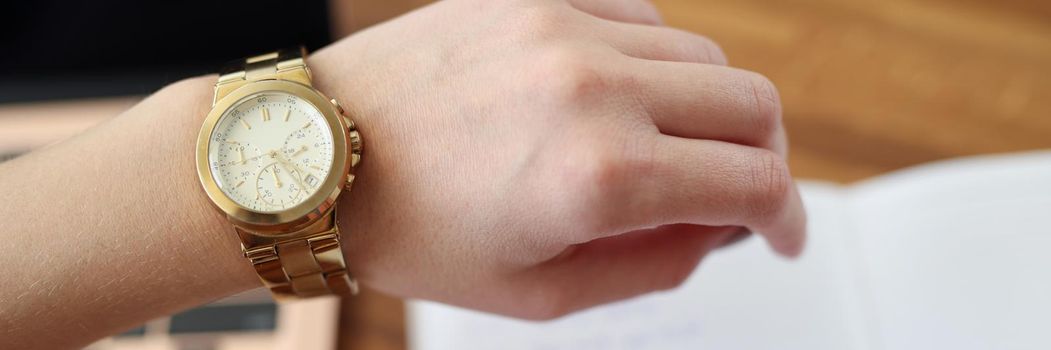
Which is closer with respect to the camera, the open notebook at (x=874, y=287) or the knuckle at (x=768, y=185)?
the knuckle at (x=768, y=185)

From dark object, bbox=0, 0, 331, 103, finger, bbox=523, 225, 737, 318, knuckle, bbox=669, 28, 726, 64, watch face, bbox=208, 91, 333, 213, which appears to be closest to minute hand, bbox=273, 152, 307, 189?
watch face, bbox=208, 91, 333, 213

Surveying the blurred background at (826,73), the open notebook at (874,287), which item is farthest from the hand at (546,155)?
the blurred background at (826,73)

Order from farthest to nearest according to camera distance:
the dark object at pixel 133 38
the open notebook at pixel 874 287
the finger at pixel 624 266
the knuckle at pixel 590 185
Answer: the dark object at pixel 133 38, the open notebook at pixel 874 287, the finger at pixel 624 266, the knuckle at pixel 590 185

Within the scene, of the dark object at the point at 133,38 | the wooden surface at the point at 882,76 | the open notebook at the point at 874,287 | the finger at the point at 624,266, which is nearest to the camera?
the finger at the point at 624,266

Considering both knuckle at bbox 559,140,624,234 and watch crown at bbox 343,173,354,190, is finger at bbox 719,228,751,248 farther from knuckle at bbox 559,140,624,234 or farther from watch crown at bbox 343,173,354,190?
watch crown at bbox 343,173,354,190

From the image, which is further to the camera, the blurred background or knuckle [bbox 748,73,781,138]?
the blurred background

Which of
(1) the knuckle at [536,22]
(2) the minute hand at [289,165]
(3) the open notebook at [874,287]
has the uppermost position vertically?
(1) the knuckle at [536,22]

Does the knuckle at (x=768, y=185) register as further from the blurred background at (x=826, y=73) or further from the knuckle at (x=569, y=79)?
the blurred background at (x=826, y=73)

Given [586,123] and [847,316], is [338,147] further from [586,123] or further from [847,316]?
[847,316]
